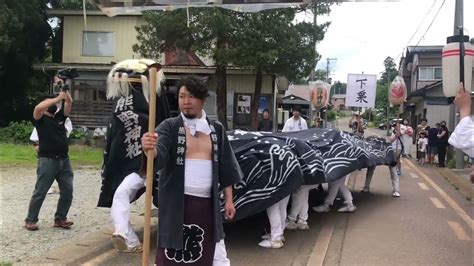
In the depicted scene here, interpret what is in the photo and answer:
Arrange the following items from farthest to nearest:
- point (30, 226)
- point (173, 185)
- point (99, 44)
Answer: point (99, 44) → point (30, 226) → point (173, 185)

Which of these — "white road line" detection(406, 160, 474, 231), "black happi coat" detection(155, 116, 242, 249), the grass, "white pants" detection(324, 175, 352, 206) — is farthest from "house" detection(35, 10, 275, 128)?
"black happi coat" detection(155, 116, 242, 249)

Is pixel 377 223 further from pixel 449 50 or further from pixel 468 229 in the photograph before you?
pixel 449 50

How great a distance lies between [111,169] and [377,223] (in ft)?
13.8

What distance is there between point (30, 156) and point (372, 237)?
12718 mm

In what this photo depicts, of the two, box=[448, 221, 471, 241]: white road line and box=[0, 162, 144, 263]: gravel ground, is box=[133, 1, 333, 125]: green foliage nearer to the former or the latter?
box=[0, 162, 144, 263]: gravel ground

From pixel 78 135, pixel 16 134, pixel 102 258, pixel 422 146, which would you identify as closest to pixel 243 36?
pixel 78 135

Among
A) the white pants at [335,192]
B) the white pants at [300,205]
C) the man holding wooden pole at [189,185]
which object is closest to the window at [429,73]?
the white pants at [335,192]

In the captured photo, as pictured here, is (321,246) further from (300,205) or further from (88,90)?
(88,90)

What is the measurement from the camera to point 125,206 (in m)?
5.61

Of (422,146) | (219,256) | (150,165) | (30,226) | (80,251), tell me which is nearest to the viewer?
(150,165)

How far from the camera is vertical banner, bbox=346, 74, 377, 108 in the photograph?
17000 mm

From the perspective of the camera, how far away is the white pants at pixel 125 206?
5.58 m

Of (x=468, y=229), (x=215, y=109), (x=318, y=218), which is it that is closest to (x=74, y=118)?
(x=215, y=109)

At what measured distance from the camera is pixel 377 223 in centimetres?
776
